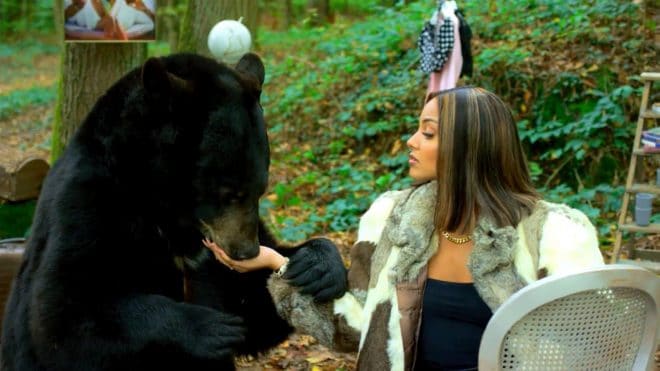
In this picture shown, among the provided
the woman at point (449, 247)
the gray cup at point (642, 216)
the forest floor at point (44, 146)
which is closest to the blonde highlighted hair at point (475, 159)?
the woman at point (449, 247)

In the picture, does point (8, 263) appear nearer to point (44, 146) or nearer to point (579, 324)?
point (579, 324)

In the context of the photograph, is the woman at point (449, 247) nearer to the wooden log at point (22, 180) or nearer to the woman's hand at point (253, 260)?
the woman's hand at point (253, 260)

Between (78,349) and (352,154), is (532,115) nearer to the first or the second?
(352,154)

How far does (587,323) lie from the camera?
196 cm

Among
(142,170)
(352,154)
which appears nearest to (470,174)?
(142,170)

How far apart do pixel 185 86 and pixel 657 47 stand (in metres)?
7.81

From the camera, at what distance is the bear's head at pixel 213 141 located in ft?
8.00

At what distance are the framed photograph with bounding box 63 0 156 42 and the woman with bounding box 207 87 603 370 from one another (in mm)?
2554

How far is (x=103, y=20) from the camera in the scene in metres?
4.74

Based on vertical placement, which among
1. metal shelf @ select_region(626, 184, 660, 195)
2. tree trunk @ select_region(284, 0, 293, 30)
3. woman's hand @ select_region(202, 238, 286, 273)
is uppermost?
woman's hand @ select_region(202, 238, 286, 273)

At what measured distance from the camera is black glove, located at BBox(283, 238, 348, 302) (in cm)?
273

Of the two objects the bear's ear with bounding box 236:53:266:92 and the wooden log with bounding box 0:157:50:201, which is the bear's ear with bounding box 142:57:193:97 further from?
the wooden log with bounding box 0:157:50:201

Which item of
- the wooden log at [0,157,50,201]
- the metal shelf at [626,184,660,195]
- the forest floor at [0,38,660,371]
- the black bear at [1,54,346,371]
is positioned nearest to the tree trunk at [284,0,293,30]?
the forest floor at [0,38,660,371]

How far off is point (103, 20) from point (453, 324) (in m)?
3.04
